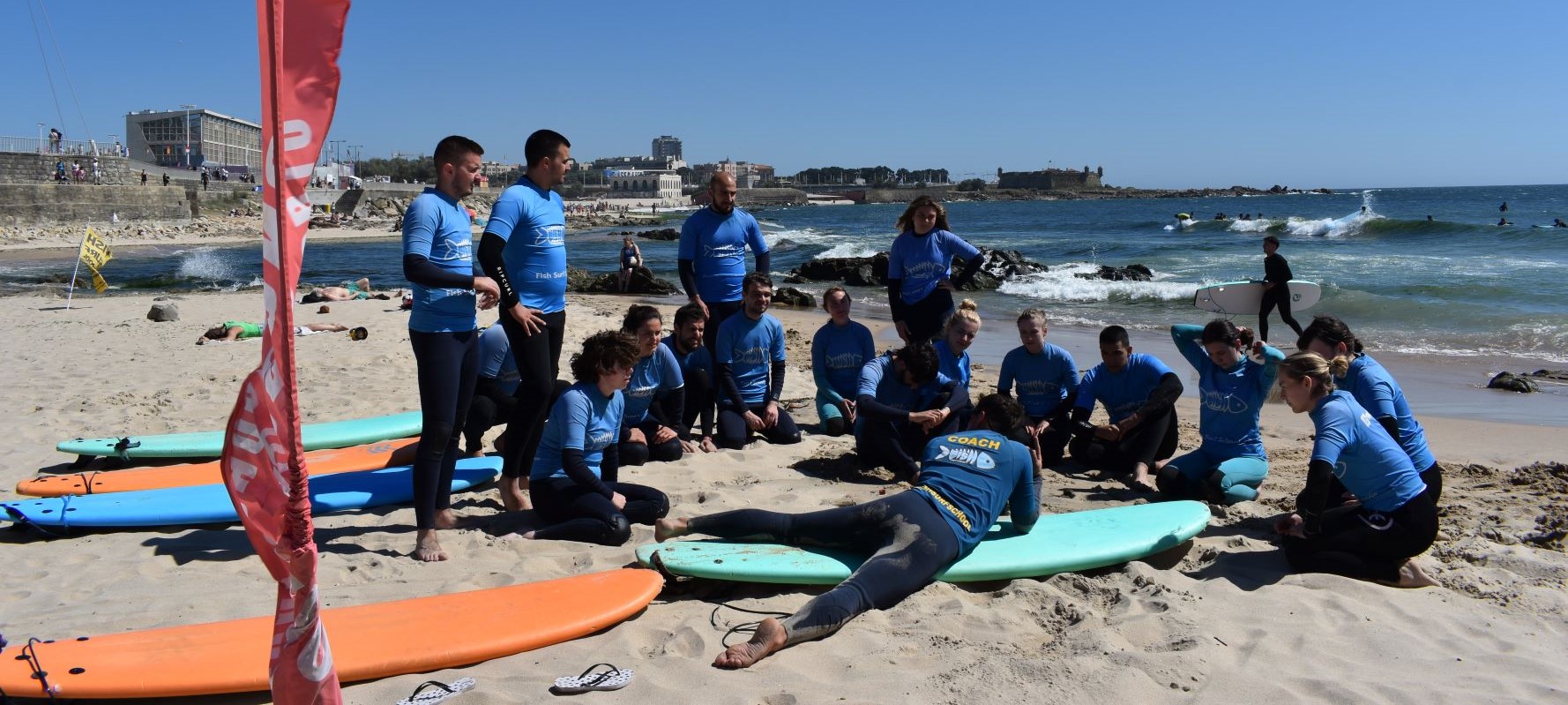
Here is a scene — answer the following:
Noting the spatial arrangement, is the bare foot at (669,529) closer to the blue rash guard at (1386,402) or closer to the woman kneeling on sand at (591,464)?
the woman kneeling on sand at (591,464)

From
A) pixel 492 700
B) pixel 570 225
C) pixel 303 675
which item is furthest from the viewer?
pixel 570 225

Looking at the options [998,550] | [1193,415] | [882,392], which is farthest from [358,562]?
[1193,415]

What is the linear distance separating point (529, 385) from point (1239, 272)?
911 inches

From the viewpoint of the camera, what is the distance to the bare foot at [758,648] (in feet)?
10.5

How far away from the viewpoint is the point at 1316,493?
400cm

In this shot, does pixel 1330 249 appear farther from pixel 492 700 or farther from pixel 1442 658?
pixel 492 700

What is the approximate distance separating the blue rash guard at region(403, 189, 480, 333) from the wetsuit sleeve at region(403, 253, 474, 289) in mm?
35

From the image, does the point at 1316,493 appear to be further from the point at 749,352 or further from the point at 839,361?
the point at 749,352

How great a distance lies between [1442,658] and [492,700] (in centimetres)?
309

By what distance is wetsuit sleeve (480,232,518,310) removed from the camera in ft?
14.7

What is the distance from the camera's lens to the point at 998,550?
426 cm

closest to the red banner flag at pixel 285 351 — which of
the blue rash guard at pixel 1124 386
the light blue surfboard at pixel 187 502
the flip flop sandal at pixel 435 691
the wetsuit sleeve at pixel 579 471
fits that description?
the flip flop sandal at pixel 435 691

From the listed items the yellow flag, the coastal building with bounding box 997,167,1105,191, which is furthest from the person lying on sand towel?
the coastal building with bounding box 997,167,1105,191

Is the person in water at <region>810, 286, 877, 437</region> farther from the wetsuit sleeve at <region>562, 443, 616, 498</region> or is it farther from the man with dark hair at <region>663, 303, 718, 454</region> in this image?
the wetsuit sleeve at <region>562, 443, 616, 498</region>
